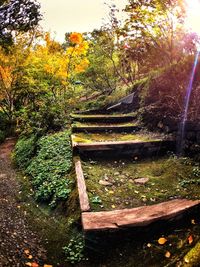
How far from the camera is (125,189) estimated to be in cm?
479

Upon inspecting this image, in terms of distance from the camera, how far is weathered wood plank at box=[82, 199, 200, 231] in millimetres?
3443

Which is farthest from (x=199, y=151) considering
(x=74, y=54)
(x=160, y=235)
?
(x=74, y=54)

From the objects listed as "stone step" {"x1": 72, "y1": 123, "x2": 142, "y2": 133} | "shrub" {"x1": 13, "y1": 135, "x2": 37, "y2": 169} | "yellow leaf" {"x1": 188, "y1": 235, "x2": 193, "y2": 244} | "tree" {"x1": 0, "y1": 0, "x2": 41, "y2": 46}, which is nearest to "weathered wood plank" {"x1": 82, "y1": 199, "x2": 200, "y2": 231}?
"yellow leaf" {"x1": 188, "y1": 235, "x2": 193, "y2": 244}

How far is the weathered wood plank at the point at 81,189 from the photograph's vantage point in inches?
159

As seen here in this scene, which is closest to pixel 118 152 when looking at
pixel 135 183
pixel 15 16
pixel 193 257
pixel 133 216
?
pixel 135 183

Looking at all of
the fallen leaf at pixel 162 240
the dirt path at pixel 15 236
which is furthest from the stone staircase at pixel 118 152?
the dirt path at pixel 15 236

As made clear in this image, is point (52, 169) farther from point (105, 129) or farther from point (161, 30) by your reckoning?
point (161, 30)

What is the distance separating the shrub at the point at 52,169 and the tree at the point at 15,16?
17.9 feet

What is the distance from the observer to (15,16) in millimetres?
11055

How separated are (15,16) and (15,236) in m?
9.91

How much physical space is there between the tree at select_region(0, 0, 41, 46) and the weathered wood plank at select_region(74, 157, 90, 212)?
8065 mm

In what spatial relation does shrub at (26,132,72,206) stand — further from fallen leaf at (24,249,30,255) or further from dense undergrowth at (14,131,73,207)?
fallen leaf at (24,249,30,255)

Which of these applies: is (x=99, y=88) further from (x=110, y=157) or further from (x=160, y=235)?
(x=160, y=235)

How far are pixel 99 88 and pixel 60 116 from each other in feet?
38.5
